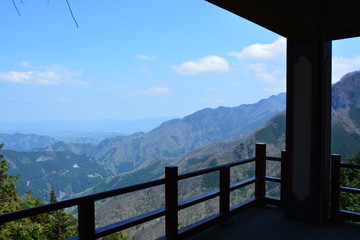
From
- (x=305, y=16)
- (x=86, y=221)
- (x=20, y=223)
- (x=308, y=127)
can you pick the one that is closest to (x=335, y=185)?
(x=308, y=127)

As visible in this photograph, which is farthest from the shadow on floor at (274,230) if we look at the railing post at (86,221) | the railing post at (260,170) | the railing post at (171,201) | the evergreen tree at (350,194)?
the evergreen tree at (350,194)

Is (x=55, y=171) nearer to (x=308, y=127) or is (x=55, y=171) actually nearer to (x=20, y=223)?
(x=20, y=223)

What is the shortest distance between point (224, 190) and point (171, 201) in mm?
1060

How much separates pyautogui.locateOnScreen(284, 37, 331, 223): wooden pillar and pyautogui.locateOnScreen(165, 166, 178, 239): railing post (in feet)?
6.22

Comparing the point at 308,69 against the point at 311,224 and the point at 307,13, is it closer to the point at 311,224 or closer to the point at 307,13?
the point at 307,13

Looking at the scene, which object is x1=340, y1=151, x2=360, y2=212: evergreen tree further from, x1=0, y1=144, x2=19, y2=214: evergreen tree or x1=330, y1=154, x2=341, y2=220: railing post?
x1=0, y1=144, x2=19, y2=214: evergreen tree

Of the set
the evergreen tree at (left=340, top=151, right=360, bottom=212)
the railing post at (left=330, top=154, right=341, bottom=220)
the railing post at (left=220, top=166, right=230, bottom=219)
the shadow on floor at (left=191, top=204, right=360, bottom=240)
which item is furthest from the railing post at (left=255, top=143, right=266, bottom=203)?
the evergreen tree at (left=340, top=151, right=360, bottom=212)

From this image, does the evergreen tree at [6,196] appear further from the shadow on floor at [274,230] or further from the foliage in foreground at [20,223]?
the shadow on floor at [274,230]

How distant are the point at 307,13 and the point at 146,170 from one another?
131521 mm

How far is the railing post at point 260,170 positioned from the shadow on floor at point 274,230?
67cm

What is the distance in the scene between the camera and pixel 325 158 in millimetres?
4242

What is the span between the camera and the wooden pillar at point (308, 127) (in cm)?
416

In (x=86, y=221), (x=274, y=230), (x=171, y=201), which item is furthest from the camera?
(x=274, y=230)

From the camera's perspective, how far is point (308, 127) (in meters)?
4.23
